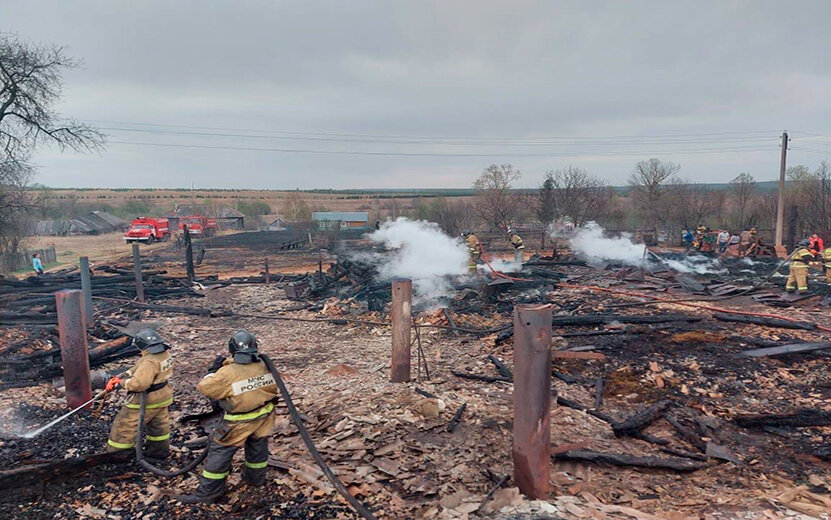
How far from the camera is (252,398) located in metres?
4.48

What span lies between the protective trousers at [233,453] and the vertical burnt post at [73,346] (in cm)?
317

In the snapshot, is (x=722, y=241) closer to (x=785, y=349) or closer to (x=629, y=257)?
(x=629, y=257)

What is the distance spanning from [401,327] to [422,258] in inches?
413

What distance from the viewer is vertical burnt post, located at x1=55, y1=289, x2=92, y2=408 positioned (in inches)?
248

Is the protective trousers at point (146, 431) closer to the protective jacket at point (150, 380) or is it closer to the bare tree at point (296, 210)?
the protective jacket at point (150, 380)

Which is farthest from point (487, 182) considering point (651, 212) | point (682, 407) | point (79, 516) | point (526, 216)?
point (79, 516)

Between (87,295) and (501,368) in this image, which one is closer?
(501,368)

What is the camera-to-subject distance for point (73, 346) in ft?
20.8

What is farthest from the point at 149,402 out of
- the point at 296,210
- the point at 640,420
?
the point at 296,210

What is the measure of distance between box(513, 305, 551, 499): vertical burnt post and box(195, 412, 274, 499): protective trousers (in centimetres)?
233

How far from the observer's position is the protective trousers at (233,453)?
4312 millimetres

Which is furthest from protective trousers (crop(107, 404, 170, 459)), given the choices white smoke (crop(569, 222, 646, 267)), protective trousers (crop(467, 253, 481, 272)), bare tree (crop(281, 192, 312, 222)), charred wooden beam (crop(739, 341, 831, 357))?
bare tree (crop(281, 192, 312, 222))

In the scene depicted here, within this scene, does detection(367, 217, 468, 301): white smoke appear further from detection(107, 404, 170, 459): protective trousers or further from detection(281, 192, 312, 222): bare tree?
detection(281, 192, 312, 222): bare tree

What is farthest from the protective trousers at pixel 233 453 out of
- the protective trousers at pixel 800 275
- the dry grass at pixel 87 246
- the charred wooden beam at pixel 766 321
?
the dry grass at pixel 87 246
